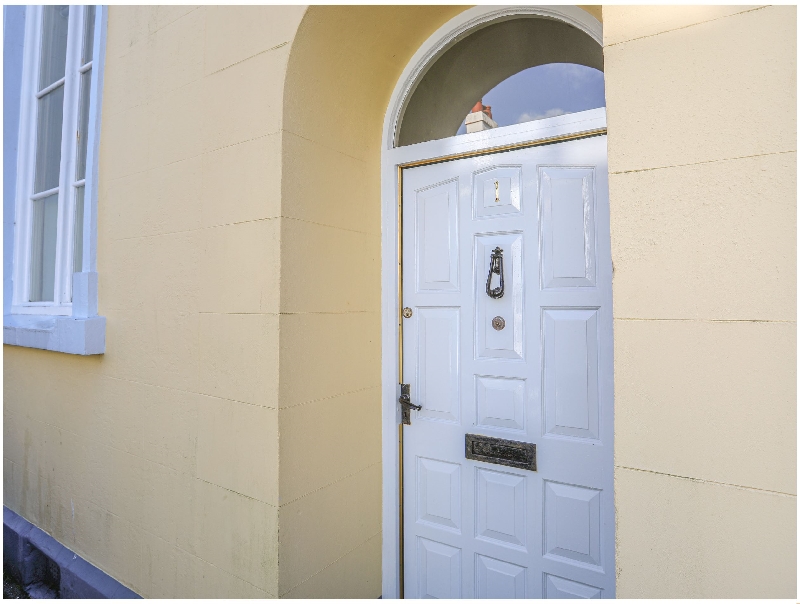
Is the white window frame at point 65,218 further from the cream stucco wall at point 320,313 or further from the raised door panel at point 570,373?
the raised door panel at point 570,373

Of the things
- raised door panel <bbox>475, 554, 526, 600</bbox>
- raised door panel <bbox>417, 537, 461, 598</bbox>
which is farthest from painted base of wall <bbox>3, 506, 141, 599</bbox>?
raised door panel <bbox>475, 554, 526, 600</bbox>

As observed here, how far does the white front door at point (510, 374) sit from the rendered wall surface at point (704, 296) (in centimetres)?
67

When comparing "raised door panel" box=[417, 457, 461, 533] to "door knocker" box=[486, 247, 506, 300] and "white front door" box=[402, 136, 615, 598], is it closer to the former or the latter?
"white front door" box=[402, 136, 615, 598]

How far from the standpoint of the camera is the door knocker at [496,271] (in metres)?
2.38

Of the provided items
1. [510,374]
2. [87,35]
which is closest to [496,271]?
[510,374]

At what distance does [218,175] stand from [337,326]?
94 cm

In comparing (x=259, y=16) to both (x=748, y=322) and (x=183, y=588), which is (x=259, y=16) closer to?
(x=748, y=322)

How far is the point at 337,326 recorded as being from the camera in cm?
251

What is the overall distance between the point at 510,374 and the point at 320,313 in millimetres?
939

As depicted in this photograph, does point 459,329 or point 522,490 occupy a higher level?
point 459,329

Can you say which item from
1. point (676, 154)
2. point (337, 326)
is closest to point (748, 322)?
point (676, 154)

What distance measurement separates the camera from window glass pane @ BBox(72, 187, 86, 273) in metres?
3.49

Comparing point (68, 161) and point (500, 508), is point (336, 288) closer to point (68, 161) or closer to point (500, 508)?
point (500, 508)

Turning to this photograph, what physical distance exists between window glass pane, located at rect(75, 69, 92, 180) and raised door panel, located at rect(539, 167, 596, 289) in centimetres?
308
